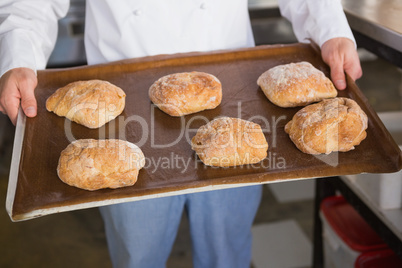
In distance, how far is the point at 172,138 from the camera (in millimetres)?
1396

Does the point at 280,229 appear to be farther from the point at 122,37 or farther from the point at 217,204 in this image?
the point at 122,37

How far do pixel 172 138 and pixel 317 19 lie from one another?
2.55 feet

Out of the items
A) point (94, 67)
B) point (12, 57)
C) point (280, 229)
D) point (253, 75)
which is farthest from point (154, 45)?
point (280, 229)

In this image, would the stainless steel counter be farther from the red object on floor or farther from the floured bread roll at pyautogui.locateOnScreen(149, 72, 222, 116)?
the red object on floor

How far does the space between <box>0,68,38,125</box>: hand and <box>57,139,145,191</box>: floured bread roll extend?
26 centimetres

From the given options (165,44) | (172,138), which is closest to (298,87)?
(172,138)

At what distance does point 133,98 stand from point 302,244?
1.56 m

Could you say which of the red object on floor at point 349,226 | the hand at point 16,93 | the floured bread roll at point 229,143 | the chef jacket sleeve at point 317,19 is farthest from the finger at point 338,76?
the hand at point 16,93

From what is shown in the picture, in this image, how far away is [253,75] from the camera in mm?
1633

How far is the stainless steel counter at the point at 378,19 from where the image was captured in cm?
160

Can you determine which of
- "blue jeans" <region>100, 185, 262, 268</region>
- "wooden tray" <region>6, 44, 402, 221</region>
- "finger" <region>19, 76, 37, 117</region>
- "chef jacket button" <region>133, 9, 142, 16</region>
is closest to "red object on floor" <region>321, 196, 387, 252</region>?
"blue jeans" <region>100, 185, 262, 268</region>

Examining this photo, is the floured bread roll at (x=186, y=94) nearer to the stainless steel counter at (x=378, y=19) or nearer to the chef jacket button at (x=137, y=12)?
the chef jacket button at (x=137, y=12)

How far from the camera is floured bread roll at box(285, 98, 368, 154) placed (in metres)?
1.28

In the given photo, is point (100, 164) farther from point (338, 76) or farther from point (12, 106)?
point (338, 76)
